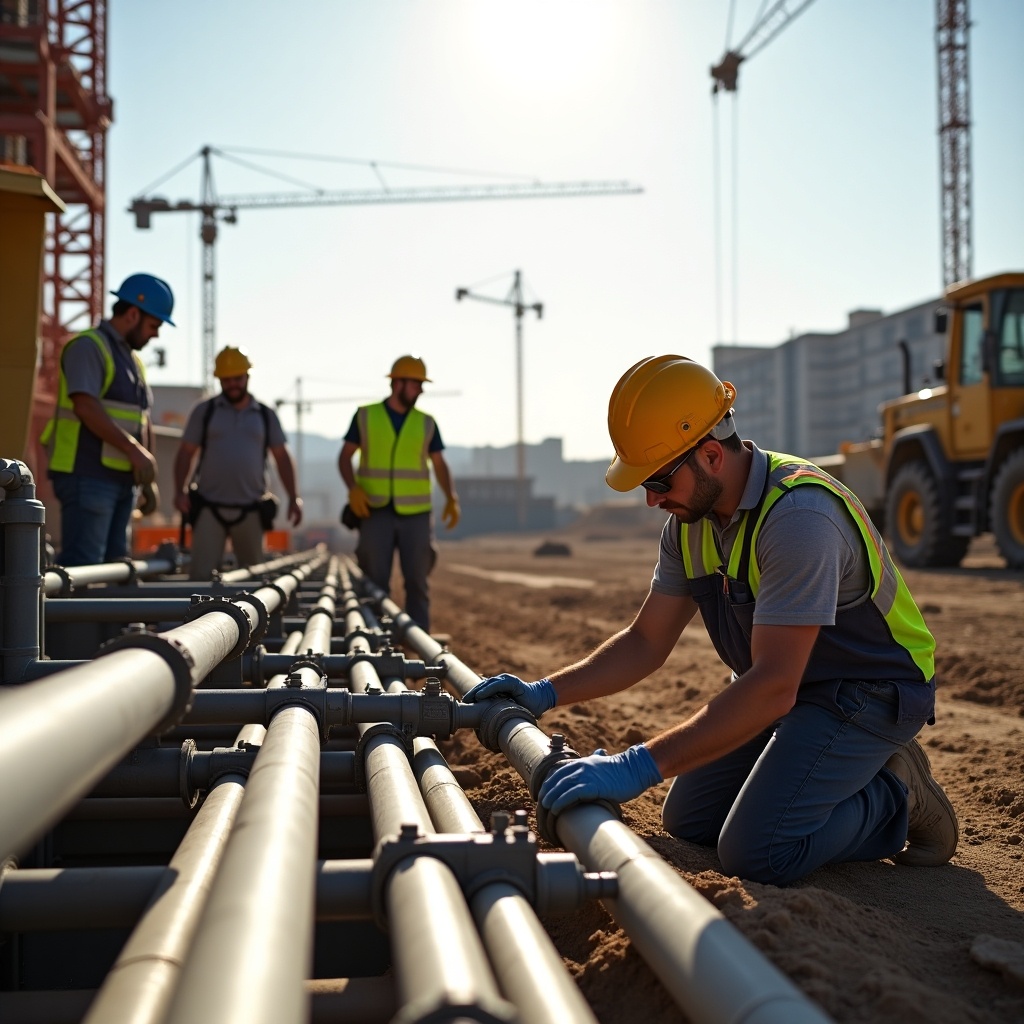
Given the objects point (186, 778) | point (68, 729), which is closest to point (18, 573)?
point (186, 778)

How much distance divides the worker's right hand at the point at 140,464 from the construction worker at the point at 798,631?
304 cm

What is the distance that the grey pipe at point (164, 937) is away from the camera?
4.73 feet

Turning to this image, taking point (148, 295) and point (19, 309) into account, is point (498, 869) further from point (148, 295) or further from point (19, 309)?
point (148, 295)

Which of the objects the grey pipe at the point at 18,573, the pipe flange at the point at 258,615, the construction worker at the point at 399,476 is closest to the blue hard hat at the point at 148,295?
the construction worker at the point at 399,476

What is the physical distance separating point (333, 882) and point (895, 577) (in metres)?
1.87

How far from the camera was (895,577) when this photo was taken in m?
2.97

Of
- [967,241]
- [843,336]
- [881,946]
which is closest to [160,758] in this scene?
[881,946]

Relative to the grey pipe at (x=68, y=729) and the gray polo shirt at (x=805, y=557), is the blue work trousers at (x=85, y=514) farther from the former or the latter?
the grey pipe at (x=68, y=729)

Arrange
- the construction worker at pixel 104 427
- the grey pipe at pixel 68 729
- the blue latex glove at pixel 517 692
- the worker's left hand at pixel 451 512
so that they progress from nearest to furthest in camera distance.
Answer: the grey pipe at pixel 68 729
the blue latex glove at pixel 517 692
the construction worker at pixel 104 427
the worker's left hand at pixel 451 512

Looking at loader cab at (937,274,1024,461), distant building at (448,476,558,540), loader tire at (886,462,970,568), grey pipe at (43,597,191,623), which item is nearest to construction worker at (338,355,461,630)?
grey pipe at (43,597,191,623)

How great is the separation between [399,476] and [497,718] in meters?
3.89

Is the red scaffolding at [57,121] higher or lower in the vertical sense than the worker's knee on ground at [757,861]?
higher

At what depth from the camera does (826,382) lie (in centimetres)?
5447

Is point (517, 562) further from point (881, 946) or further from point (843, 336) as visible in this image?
point (843, 336)
